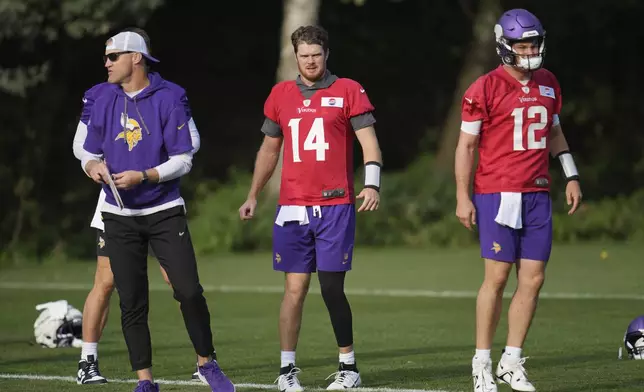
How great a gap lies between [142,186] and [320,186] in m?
1.27

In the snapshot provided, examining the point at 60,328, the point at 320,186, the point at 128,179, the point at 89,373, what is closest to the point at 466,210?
the point at 320,186

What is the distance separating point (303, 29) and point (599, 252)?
38.0ft

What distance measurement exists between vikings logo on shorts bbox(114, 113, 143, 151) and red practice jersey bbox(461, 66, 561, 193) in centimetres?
189

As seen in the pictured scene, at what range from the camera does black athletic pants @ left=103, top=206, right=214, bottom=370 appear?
8461 mm

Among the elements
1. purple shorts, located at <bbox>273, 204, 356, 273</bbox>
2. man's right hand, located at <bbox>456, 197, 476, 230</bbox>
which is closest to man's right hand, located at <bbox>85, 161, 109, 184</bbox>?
purple shorts, located at <bbox>273, 204, 356, 273</bbox>

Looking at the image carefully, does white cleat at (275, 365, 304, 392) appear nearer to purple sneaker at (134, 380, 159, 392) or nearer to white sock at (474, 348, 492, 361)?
purple sneaker at (134, 380, 159, 392)

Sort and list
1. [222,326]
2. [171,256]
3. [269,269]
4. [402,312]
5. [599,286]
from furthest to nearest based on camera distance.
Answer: [269,269] → [599,286] → [402,312] → [222,326] → [171,256]

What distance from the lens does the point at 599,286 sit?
16.2 m

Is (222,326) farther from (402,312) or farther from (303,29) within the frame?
(303,29)

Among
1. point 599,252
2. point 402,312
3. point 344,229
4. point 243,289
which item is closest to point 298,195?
point 344,229

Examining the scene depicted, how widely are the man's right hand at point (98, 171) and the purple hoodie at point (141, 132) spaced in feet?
0.34

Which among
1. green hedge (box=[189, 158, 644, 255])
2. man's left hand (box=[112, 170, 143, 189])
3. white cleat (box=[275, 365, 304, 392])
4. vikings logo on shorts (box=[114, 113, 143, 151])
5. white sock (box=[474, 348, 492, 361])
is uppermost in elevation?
vikings logo on shorts (box=[114, 113, 143, 151])

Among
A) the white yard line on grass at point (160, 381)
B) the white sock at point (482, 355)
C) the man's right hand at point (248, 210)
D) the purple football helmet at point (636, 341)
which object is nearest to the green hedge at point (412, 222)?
the purple football helmet at point (636, 341)

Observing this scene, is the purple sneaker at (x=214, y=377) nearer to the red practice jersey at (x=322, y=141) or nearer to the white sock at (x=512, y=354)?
the red practice jersey at (x=322, y=141)
